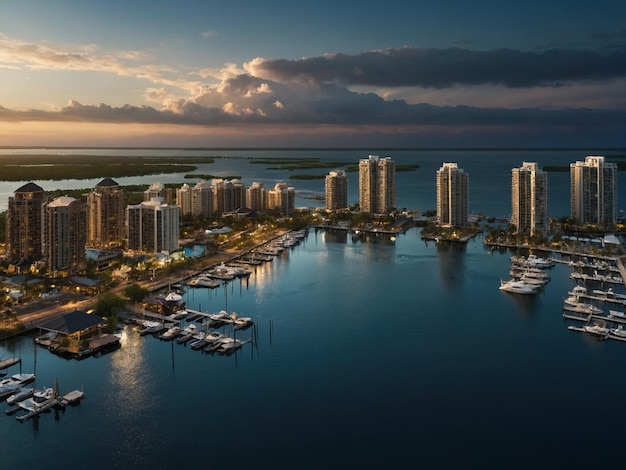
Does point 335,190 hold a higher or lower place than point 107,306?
higher

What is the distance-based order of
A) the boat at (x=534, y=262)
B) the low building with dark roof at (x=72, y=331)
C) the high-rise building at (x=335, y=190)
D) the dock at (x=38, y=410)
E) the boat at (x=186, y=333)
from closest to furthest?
the dock at (x=38, y=410)
the low building with dark roof at (x=72, y=331)
the boat at (x=186, y=333)
the boat at (x=534, y=262)
the high-rise building at (x=335, y=190)

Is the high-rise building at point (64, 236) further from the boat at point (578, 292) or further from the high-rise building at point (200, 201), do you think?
the boat at point (578, 292)

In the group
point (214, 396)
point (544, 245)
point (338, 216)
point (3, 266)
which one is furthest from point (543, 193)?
point (3, 266)

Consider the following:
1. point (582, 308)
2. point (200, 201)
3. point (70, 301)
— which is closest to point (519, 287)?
point (582, 308)

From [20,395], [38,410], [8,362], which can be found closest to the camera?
[38,410]

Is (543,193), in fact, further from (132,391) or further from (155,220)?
(132,391)

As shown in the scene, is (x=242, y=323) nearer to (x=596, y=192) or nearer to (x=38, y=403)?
(x=38, y=403)

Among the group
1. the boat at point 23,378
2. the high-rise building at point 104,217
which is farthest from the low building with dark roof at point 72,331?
the high-rise building at point 104,217
